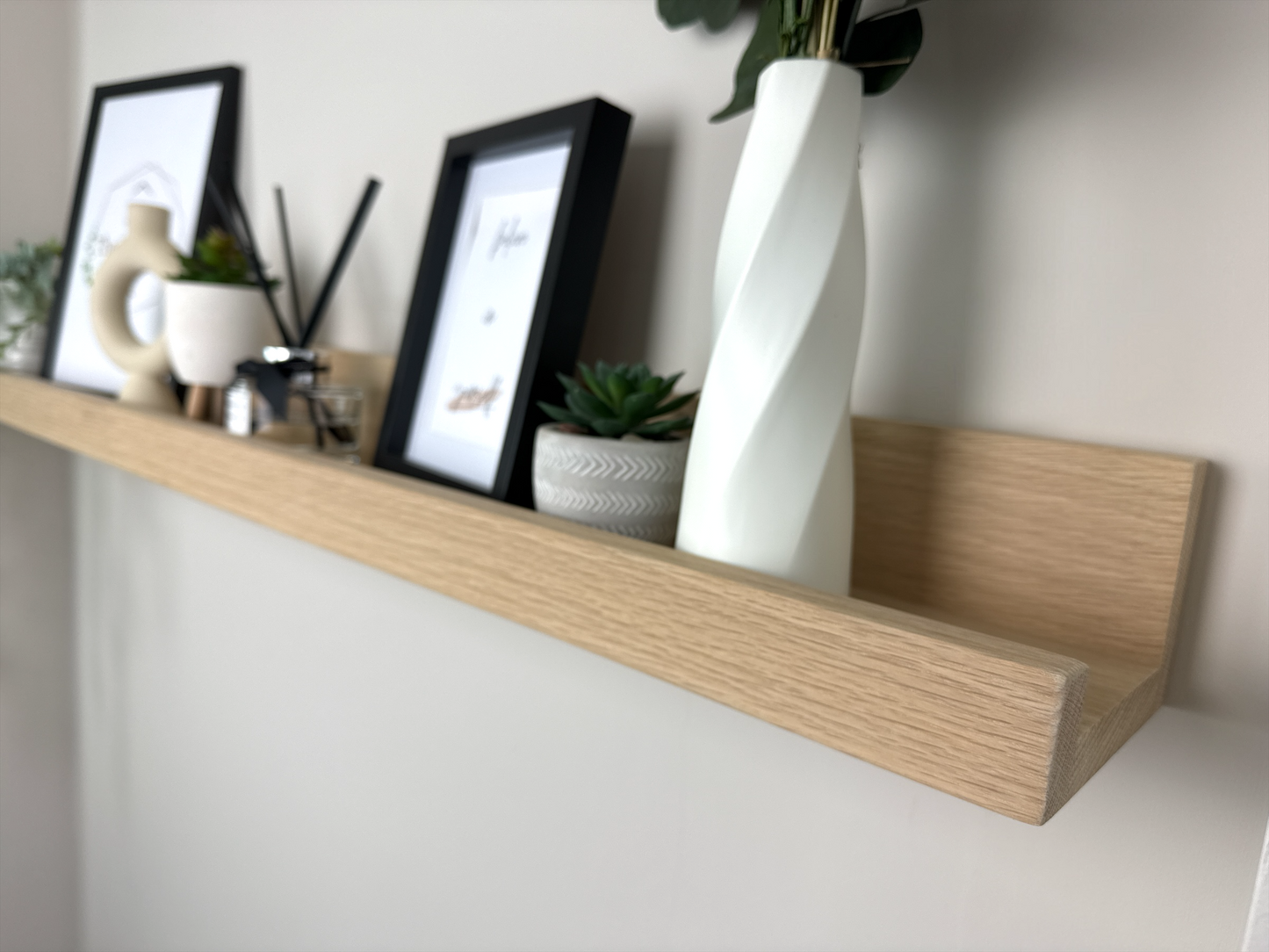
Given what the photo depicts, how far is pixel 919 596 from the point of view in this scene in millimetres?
354

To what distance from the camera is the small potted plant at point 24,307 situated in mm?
878

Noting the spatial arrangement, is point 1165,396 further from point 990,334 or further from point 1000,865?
point 1000,865

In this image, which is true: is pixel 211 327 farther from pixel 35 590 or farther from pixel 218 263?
pixel 35 590

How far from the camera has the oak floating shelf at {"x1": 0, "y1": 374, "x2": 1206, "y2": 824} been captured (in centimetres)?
22

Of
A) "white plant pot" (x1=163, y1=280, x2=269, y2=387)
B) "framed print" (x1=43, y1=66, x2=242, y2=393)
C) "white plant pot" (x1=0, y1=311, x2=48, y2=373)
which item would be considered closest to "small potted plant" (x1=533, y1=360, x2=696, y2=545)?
"white plant pot" (x1=163, y1=280, x2=269, y2=387)

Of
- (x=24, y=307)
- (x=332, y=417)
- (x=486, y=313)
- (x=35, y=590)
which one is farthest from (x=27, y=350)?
(x=486, y=313)

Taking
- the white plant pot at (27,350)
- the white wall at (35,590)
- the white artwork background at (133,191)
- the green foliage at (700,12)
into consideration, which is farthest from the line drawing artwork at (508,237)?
the white wall at (35,590)

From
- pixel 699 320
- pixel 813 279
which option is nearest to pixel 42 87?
pixel 699 320

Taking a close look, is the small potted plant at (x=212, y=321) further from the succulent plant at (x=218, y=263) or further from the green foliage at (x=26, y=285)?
the green foliage at (x=26, y=285)

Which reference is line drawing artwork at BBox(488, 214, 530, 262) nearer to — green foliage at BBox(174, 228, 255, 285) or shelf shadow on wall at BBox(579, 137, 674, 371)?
shelf shadow on wall at BBox(579, 137, 674, 371)

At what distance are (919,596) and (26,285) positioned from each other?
0.95m

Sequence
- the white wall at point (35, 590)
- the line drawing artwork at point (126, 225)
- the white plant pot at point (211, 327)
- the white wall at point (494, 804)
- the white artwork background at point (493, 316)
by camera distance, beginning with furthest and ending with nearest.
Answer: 1. the white wall at point (35, 590)
2. the line drawing artwork at point (126, 225)
3. the white plant pot at point (211, 327)
4. the white artwork background at point (493, 316)
5. the white wall at point (494, 804)

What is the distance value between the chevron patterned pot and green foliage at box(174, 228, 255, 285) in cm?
38

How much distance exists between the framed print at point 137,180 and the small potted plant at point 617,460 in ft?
1.87
